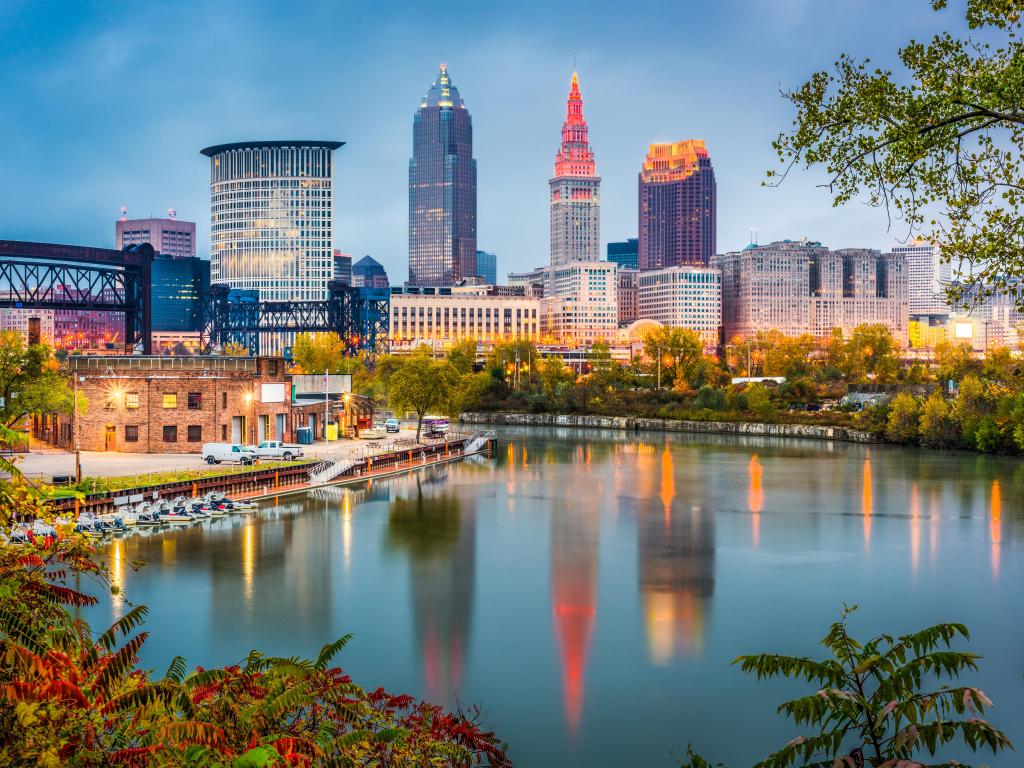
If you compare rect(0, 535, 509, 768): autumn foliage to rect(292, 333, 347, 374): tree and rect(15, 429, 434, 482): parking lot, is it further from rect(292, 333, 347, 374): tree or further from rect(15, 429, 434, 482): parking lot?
rect(292, 333, 347, 374): tree

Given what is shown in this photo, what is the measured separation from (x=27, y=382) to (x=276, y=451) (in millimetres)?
13733

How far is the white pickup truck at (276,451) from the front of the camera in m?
60.4

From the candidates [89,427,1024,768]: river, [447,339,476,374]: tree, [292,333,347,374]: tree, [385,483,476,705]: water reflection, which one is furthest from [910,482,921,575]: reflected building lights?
[447,339,476,374]: tree

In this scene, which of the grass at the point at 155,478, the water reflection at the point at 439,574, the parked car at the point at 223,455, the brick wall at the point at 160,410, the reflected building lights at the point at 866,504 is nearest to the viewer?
the water reflection at the point at 439,574

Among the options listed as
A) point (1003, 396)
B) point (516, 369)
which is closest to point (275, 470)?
point (1003, 396)

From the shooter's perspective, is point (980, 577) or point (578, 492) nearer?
point (980, 577)

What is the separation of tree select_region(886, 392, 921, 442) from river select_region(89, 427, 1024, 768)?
3293 centimetres

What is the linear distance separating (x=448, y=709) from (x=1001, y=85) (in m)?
17.1

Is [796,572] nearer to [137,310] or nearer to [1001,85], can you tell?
[1001,85]

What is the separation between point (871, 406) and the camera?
10569cm

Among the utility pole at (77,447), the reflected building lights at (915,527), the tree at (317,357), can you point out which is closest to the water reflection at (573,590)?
the reflected building lights at (915,527)

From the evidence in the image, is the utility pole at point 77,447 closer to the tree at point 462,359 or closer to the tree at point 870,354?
the tree at point 462,359

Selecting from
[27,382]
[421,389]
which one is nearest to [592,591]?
[27,382]

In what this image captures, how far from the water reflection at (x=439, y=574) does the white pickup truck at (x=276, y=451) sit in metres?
7.79
